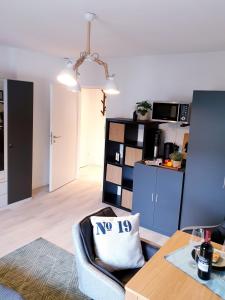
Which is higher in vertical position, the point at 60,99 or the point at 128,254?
the point at 60,99

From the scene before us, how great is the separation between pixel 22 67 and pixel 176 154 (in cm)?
277

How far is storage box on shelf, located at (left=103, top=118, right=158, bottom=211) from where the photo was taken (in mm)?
3705

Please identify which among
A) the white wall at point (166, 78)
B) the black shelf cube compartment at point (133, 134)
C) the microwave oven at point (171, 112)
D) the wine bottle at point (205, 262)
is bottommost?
the wine bottle at point (205, 262)

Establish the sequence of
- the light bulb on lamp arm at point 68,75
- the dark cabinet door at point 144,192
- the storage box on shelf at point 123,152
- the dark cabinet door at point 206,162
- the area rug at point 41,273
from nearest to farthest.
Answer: the light bulb on lamp arm at point 68,75 → the area rug at point 41,273 → the dark cabinet door at point 206,162 → the dark cabinet door at point 144,192 → the storage box on shelf at point 123,152

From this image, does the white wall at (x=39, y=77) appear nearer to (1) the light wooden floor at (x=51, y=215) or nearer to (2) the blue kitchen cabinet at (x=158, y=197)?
(1) the light wooden floor at (x=51, y=215)

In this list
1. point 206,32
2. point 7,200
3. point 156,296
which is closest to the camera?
point 156,296

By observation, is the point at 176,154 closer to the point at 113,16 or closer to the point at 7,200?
the point at 113,16

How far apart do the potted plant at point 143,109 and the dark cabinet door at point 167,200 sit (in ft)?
3.07

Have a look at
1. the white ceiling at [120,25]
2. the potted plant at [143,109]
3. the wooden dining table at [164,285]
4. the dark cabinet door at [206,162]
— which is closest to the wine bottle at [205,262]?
the wooden dining table at [164,285]

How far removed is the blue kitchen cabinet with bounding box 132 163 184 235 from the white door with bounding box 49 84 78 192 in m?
1.73

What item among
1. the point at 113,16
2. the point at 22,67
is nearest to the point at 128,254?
the point at 113,16

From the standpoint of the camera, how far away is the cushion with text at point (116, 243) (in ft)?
5.66

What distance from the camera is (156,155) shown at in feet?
12.3

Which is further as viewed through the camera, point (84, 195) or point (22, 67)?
point (84, 195)
